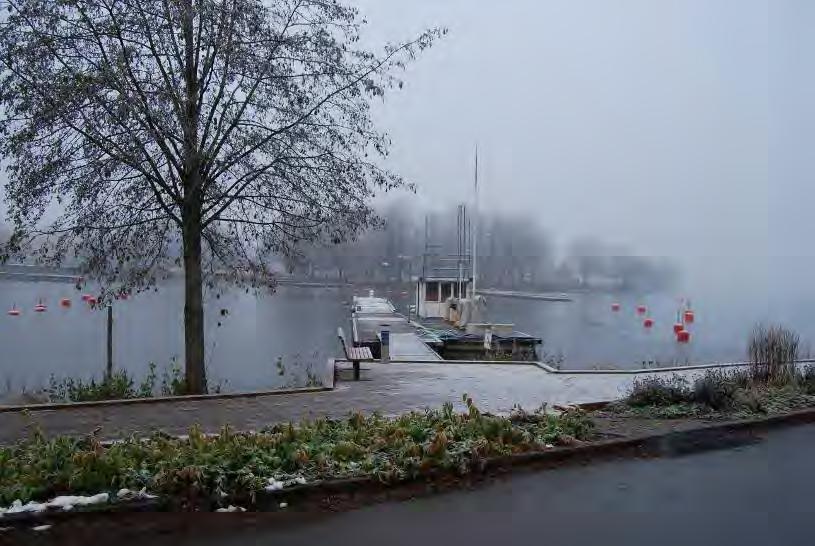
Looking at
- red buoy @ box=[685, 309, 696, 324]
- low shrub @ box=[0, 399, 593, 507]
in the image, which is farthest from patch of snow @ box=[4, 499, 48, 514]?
red buoy @ box=[685, 309, 696, 324]

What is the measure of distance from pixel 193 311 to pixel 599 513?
8.11 m

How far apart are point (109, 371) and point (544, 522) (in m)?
10.2

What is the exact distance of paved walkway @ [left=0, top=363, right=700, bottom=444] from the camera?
8.33m

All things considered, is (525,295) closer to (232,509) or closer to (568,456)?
(568,456)

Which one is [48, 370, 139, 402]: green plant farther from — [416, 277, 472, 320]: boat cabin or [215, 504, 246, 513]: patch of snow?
[416, 277, 472, 320]: boat cabin

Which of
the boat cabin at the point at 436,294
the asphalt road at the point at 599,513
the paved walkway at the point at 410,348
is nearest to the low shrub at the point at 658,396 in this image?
the asphalt road at the point at 599,513

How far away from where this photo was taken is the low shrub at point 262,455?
18.4 ft

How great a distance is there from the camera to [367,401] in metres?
10.3

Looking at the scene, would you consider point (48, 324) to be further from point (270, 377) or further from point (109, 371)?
point (109, 371)

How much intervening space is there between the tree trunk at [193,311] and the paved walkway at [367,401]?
1968 mm

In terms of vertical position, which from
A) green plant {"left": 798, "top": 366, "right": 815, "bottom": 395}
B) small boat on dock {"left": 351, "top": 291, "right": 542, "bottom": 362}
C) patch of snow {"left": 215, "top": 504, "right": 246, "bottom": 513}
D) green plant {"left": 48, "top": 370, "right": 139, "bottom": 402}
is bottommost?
small boat on dock {"left": 351, "top": 291, "right": 542, "bottom": 362}

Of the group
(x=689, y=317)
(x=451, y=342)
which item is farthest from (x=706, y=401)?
(x=689, y=317)

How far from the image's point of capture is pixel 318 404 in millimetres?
9875

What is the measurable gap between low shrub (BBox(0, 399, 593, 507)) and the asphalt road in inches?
20.5
